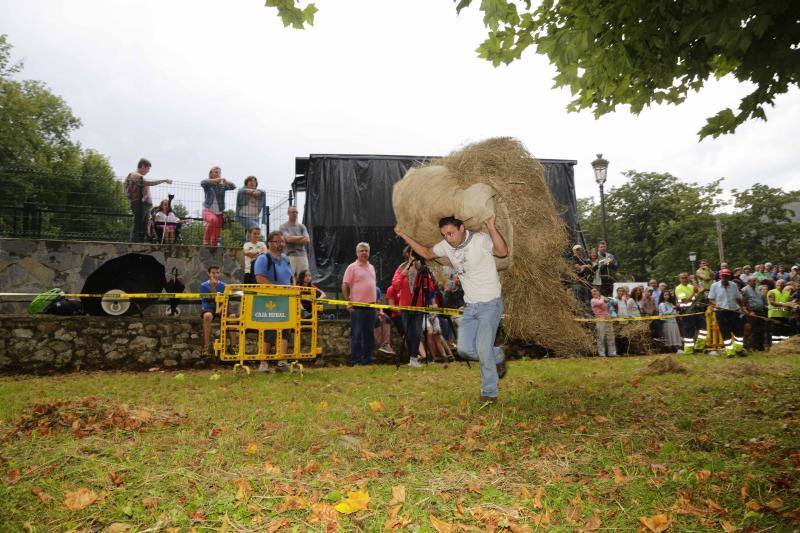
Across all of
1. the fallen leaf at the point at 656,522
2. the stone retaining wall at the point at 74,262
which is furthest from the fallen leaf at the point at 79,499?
the stone retaining wall at the point at 74,262

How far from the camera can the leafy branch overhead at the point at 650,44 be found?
486 cm

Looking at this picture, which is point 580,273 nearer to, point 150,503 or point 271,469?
point 271,469

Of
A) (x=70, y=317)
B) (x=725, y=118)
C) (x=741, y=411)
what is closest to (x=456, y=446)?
(x=741, y=411)

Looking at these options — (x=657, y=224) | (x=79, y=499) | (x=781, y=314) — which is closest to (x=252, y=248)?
(x=79, y=499)

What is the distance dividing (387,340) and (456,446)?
650 cm

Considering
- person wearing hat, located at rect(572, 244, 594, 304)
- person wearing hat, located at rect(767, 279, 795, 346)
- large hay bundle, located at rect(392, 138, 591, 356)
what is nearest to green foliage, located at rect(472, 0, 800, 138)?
large hay bundle, located at rect(392, 138, 591, 356)

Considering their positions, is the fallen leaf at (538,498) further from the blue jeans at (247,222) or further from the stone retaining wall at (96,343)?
the blue jeans at (247,222)

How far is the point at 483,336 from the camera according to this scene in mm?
6090

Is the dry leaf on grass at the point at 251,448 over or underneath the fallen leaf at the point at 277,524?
over

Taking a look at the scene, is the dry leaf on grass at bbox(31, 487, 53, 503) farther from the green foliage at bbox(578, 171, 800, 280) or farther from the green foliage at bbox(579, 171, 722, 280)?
the green foliage at bbox(579, 171, 722, 280)

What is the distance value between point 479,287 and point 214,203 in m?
9.29

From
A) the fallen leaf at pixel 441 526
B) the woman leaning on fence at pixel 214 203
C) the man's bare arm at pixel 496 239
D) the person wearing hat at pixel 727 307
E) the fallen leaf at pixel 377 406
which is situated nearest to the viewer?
the fallen leaf at pixel 441 526

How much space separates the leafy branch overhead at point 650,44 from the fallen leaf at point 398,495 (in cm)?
402

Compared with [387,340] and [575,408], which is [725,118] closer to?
[575,408]
